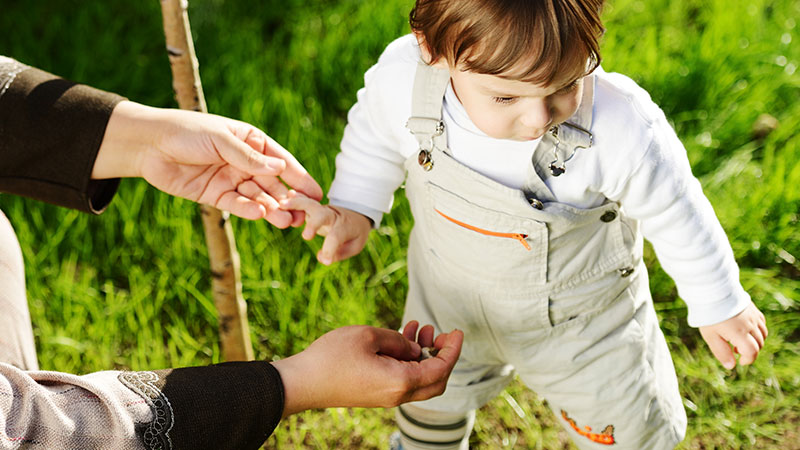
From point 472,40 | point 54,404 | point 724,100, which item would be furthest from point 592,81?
point 724,100

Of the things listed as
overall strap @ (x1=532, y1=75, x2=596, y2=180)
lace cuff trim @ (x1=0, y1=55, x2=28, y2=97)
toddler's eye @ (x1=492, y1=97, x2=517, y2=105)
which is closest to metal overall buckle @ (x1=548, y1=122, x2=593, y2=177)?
overall strap @ (x1=532, y1=75, x2=596, y2=180)

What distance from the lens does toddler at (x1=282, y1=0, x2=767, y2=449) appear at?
3.94 feet

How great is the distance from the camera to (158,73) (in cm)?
292

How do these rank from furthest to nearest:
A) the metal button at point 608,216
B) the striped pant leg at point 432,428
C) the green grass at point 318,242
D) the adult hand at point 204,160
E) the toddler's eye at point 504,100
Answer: the green grass at point 318,242 → the striped pant leg at point 432,428 → the adult hand at point 204,160 → the metal button at point 608,216 → the toddler's eye at point 504,100

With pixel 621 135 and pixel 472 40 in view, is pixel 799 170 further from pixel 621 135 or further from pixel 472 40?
pixel 472 40

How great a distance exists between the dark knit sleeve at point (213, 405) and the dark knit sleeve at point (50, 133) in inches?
19.3

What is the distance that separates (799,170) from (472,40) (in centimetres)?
165

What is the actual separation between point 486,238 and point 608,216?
0.74 ft

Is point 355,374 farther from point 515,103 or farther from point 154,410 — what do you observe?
point 515,103

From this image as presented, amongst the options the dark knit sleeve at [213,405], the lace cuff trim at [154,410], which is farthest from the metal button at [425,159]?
the lace cuff trim at [154,410]

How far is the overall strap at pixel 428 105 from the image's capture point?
1.40 metres

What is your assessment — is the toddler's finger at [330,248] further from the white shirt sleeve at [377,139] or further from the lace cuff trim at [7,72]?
the lace cuff trim at [7,72]

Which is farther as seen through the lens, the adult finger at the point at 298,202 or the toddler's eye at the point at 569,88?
the adult finger at the point at 298,202

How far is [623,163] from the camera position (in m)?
1.30
